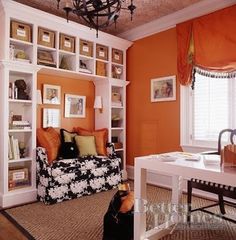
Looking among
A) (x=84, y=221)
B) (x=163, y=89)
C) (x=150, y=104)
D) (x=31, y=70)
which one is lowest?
(x=84, y=221)

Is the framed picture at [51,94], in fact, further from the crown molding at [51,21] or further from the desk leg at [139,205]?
the desk leg at [139,205]

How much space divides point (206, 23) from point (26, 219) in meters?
3.44

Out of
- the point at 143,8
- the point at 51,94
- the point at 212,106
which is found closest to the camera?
the point at 212,106

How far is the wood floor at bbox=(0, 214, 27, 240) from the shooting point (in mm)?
2305

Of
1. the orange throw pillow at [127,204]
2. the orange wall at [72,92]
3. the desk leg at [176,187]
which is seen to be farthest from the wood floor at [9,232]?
the orange wall at [72,92]

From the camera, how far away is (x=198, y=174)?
1.67m

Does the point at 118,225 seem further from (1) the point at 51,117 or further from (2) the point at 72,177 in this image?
(1) the point at 51,117

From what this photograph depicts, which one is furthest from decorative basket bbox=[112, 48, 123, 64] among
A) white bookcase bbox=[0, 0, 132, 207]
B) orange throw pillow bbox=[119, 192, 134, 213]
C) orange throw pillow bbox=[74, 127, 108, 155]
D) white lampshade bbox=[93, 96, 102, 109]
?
orange throw pillow bbox=[119, 192, 134, 213]

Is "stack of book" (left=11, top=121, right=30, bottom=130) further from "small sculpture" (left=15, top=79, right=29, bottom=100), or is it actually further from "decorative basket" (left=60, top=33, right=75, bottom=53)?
"decorative basket" (left=60, top=33, right=75, bottom=53)

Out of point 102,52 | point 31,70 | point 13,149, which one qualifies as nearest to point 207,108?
point 102,52

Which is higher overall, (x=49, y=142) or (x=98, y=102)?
(x=98, y=102)

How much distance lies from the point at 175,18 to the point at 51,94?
→ 2.32 m

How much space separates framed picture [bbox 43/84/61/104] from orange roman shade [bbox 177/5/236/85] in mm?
1968

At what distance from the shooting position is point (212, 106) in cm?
360
